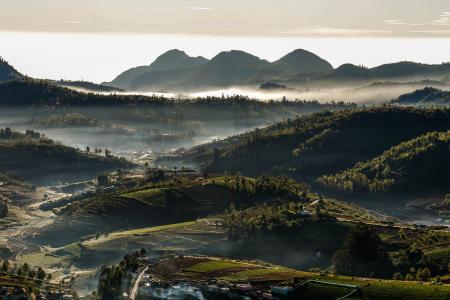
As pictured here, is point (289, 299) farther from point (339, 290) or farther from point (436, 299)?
point (436, 299)

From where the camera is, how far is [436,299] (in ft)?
619

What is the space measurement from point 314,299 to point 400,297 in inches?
712

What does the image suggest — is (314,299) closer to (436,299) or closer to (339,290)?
(339,290)

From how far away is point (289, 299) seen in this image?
19825 cm

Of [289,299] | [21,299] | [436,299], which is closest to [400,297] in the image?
[436,299]

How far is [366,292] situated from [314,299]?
11.2m

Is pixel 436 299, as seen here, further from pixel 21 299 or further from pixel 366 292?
pixel 21 299

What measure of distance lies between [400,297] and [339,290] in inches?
528

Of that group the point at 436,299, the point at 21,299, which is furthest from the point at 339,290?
the point at 21,299

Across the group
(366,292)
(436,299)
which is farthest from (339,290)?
(436,299)

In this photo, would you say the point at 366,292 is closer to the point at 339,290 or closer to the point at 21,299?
the point at 339,290

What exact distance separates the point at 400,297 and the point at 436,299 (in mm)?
7457

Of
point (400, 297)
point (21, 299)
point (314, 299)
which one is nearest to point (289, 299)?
point (314, 299)

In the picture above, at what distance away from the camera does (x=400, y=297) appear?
192m
